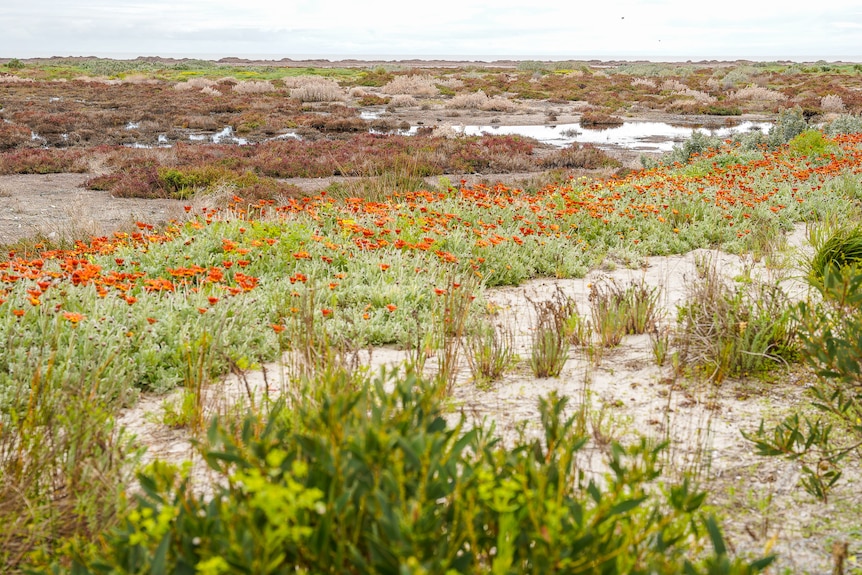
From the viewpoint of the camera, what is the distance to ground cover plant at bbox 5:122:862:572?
3.03m

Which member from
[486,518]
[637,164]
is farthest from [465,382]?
[637,164]

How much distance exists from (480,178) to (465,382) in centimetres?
1351

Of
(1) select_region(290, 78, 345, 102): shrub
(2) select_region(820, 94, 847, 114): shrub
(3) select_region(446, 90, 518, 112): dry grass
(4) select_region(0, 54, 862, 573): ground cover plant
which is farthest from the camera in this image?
(1) select_region(290, 78, 345, 102): shrub

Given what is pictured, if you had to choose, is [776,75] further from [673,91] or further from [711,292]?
[711,292]

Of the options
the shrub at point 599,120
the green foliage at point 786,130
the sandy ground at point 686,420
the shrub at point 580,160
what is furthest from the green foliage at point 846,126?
the sandy ground at point 686,420

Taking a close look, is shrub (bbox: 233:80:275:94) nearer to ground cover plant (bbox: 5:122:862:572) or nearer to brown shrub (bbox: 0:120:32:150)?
brown shrub (bbox: 0:120:32:150)

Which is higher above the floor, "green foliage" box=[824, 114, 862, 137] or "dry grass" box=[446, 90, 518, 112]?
"dry grass" box=[446, 90, 518, 112]

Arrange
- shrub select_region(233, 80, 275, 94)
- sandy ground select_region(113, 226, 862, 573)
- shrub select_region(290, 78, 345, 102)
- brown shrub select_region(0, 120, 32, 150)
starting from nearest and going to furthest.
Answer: sandy ground select_region(113, 226, 862, 573), brown shrub select_region(0, 120, 32, 150), shrub select_region(290, 78, 345, 102), shrub select_region(233, 80, 275, 94)

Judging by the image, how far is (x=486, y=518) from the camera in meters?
1.73

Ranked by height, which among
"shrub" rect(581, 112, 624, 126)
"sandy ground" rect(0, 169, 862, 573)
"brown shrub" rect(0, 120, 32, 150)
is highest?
"shrub" rect(581, 112, 624, 126)

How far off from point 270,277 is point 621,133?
25.3 meters

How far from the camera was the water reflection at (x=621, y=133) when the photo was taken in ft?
82.0

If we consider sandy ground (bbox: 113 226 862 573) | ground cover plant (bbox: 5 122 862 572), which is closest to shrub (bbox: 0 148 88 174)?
ground cover plant (bbox: 5 122 862 572)

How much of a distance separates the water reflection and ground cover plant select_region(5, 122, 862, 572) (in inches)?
506
